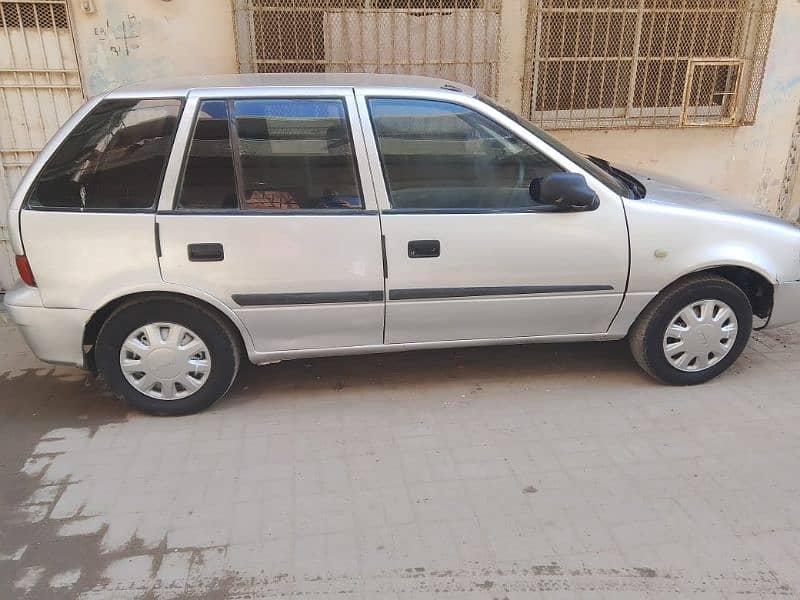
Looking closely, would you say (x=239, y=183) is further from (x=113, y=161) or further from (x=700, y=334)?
(x=700, y=334)

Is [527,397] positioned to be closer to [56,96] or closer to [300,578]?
[300,578]

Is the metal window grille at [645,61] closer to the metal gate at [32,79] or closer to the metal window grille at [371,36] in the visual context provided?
the metal window grille at [371,36]

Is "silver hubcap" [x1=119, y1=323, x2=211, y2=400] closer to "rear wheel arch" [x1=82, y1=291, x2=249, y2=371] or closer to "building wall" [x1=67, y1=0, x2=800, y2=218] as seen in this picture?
"rear wheel arch" [x1=82, y1=291, x2=249, y2=371]

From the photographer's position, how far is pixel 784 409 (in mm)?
3424

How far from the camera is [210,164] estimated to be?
3098 millimetres

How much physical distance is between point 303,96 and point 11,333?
3.11 m

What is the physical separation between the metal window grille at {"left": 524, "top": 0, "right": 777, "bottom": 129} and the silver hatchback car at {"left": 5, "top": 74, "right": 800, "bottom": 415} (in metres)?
2.47

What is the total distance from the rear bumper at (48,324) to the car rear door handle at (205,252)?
2.08 ft

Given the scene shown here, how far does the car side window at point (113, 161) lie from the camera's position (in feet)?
10.1

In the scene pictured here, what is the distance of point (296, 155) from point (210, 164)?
432 mm

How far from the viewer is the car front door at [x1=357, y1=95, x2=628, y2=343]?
319 centimetres

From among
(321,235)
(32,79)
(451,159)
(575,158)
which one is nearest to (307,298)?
(321,235)

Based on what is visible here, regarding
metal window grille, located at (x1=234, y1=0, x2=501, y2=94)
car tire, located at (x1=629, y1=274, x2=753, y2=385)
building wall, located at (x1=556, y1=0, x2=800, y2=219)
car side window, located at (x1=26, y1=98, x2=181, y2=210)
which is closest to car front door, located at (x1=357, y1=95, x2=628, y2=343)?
car tire, located at (x1=629, y1=274, x2=753, y2=385)

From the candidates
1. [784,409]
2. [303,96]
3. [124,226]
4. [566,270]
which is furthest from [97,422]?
[784,409]
